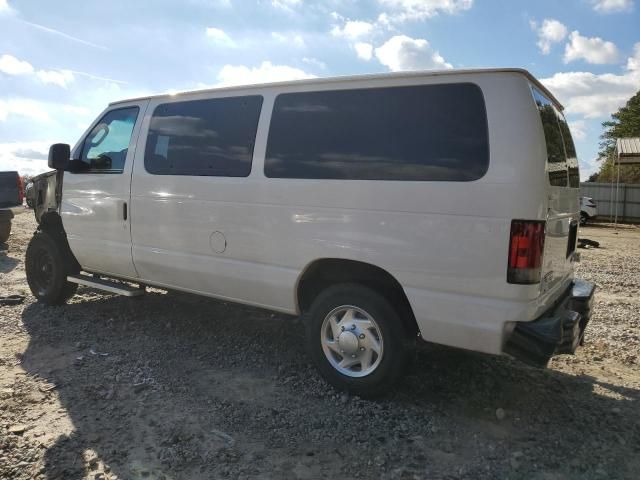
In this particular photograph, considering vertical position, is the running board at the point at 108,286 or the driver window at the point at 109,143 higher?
the driver window at the point at 109,143

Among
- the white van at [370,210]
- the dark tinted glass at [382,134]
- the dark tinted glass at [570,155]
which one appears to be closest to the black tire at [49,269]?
the white van at [370,210]

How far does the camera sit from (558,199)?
3379 millimetres

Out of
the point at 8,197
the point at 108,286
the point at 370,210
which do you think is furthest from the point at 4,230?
the point at 370,210

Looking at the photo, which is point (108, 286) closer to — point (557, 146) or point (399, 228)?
point (399, 228)

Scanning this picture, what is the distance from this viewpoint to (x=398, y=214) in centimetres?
331

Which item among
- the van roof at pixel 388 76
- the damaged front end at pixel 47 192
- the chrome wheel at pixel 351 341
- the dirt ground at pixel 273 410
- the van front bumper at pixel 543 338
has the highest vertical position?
the van roof at pixel 388 76

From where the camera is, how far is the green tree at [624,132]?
97.0 ft

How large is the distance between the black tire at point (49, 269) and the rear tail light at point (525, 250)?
15.2ft

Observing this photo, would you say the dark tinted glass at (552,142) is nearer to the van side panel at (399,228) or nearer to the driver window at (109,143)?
the van side panel at (399,228)

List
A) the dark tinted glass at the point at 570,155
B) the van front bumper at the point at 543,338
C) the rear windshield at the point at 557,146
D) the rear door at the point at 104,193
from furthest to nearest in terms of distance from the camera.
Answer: the rear door at the point at 104,193 → the dark tinted glass at the point at 570,155 → the rear windshield at the point at 557,146 → the van front bumper at the point at 543,338

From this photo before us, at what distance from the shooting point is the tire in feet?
11.4

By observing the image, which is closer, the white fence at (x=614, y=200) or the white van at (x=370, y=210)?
the white van at (x=370, y=210)

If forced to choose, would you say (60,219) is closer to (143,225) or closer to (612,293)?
(143,225)

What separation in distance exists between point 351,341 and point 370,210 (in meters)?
0.93
